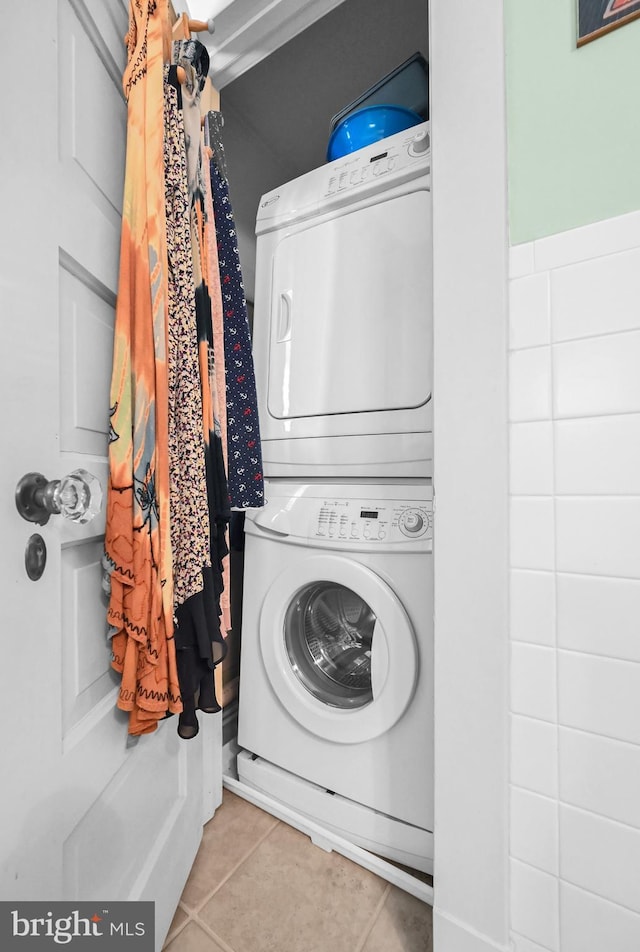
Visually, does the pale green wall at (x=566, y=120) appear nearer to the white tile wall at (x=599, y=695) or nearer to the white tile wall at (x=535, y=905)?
the white tile wall at (x=599, y=695)


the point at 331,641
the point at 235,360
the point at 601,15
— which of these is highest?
the point at 601,15

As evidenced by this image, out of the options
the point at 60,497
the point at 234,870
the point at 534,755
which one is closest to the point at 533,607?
the point at 534,755

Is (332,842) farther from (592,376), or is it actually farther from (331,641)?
(592,376)

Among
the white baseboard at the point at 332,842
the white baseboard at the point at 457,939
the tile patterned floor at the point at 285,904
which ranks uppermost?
the white baseboard at the point at 457,939

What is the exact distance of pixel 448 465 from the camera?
852 millimetres

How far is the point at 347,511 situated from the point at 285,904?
0.89 metres

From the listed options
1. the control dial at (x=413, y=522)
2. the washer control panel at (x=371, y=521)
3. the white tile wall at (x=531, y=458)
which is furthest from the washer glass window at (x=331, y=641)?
the white tile wall at (x=531, y=458)

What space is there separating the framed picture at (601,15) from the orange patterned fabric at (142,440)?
2.30 feet

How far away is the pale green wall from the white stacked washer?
0.32 metres

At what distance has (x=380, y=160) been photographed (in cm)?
118

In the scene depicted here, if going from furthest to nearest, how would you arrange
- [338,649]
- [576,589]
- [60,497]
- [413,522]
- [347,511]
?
[338,649] < [347,511] < [413,522] < [576,589] < [60,497]

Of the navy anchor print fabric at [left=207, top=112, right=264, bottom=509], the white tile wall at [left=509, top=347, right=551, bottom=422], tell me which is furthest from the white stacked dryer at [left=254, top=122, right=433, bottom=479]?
the white tile wall at [left=509, top=347, right=551, bottom=422]

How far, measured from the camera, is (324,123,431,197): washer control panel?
112 centimetres

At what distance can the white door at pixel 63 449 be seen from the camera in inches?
20.9
